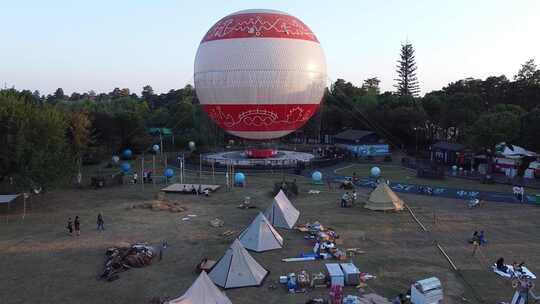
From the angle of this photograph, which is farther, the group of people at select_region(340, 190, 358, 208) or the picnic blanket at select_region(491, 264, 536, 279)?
the group of people at select_region(340, 190, 358, 208)

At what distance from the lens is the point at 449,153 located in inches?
1654

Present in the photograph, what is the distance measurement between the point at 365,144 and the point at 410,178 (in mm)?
15447

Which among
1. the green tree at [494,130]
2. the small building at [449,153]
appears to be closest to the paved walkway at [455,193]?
the green tree at [494,130]

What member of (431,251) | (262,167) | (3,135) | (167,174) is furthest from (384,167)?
(3,135)

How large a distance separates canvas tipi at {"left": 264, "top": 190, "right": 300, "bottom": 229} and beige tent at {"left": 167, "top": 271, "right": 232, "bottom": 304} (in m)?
9.11

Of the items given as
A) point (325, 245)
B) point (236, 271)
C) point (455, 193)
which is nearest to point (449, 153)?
point (455, 193)

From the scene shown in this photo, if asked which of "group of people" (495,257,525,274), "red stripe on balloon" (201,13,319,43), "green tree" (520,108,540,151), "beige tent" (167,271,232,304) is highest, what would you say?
"red stripe on balloon" (201,13,319,43)

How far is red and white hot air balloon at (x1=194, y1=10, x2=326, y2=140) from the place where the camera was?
3522 centimetres

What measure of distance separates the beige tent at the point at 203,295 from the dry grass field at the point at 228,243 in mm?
1173

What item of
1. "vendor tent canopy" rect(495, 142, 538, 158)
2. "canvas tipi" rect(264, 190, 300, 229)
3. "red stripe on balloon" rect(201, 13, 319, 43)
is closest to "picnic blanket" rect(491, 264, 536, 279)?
"canvas tipi" rect(264, 190, 300, 229)

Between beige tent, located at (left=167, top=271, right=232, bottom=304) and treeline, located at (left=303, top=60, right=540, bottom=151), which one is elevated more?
treeline, located at (left=303, top=60, right=540, bottom=151)

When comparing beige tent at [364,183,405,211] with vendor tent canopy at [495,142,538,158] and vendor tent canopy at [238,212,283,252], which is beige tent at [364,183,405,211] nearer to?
vendor tent canopy at [238,212,283,252]

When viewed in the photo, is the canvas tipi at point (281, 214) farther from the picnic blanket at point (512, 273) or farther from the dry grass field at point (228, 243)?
the picnic blanket at point (512, 273)

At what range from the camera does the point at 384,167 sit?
4162 centimetres
